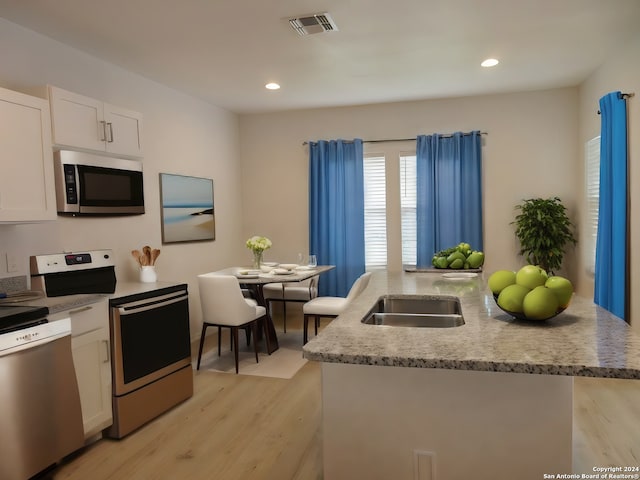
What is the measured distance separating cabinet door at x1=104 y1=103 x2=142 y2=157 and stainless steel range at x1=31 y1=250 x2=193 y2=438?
829 mm

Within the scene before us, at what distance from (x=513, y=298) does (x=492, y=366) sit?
0.45m

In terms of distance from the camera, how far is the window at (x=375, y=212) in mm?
5613

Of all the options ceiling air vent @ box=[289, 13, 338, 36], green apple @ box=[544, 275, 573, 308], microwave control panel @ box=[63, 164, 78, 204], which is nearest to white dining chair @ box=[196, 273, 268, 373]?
microwave control panel @ box=[63, 164, 78, 204]

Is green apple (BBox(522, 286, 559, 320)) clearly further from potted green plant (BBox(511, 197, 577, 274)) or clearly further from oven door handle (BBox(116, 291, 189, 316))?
potted green plant (BBox(511, 197, 577, 274))

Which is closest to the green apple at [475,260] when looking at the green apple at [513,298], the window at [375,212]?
the green apple at [513,298]

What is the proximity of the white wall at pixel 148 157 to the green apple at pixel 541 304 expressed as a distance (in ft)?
8.92

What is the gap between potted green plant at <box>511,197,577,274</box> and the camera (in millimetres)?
4762

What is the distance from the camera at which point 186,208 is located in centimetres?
478

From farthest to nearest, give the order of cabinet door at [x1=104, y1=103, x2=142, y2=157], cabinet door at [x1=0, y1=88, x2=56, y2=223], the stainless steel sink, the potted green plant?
the potted green plant, cabinet door at [x1=104, y1=103, x2=142, y2=157], cabinet door at [x1=0, y1=88, x2=56, y2=223], the stainless steel sink

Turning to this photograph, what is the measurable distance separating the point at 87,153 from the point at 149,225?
3.47ft

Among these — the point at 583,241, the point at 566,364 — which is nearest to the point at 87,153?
the point at 566,364

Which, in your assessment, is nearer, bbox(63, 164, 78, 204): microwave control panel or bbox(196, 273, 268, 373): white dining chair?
bbox(63, 164, 78, 204): microwave control panel

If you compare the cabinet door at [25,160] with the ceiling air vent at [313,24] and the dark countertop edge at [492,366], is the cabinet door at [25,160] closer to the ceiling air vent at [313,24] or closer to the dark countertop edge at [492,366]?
the ceiling air vent at [313,24]

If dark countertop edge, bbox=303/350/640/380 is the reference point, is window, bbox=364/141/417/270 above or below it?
above
